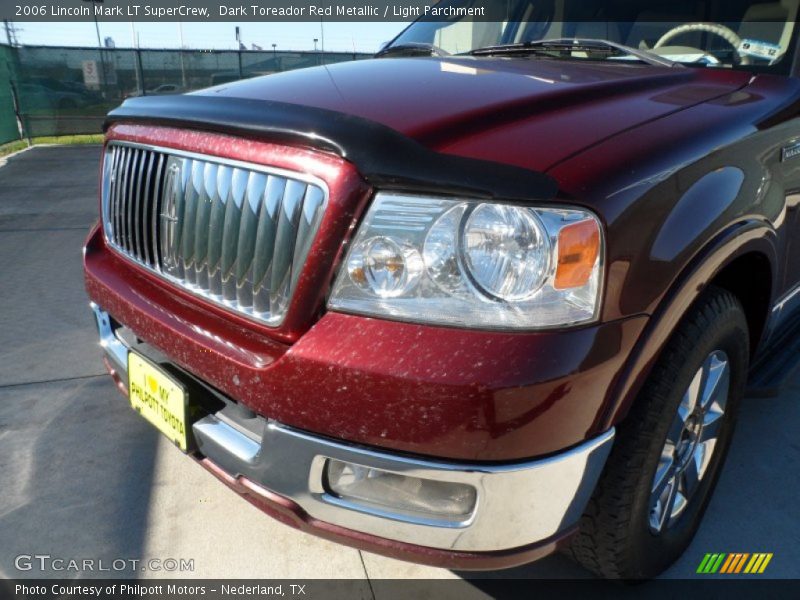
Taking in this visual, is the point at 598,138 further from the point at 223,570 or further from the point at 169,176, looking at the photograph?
the point at 223,570

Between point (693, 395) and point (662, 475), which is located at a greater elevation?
point (693, 395)

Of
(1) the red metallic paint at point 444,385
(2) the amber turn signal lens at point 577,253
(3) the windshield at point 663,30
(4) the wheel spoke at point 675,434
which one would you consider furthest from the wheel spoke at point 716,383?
(3) the windshield at point 663,30

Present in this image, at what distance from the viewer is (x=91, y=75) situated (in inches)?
595

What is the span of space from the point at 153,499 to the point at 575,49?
2.28 m

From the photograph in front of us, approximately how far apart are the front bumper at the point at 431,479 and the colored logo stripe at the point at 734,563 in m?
0.86

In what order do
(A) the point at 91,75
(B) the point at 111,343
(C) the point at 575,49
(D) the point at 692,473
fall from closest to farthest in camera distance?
(D) the point at 692,473
(B) the point at 111,343
(C) the point at 575,49
(A) the point at 91,75

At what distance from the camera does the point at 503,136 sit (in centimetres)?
150

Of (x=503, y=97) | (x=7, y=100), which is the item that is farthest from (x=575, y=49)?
(x=7, y=100)

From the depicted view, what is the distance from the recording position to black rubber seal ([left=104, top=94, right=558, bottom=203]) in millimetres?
1329

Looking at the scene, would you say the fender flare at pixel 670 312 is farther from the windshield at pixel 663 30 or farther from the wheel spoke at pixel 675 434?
the windshield at pixel 663 30

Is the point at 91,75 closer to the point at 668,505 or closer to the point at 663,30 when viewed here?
the point at 663,30

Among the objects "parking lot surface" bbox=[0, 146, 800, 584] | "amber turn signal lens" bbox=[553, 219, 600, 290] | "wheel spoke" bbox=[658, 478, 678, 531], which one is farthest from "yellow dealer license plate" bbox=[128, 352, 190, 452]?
"wheel spoke" bbox=[658, 478, 678, 531]

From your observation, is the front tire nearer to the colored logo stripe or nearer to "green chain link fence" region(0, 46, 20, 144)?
the colored logo stripe

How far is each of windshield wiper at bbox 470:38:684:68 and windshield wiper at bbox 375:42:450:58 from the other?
0.17m
